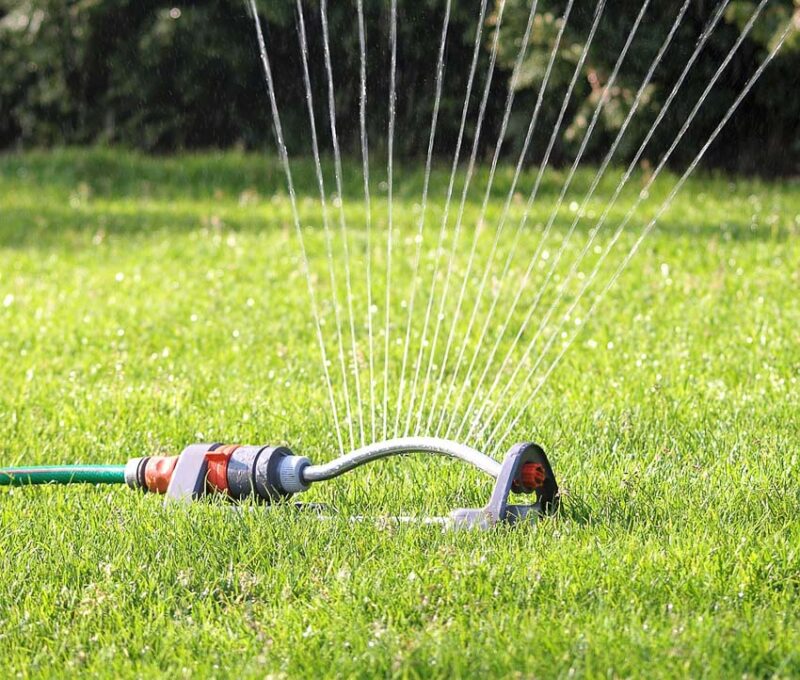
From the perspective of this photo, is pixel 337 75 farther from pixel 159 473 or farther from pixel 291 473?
pixel 291 473

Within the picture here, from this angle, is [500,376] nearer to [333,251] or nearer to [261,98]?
[333,251]

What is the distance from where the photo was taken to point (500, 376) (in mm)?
4547

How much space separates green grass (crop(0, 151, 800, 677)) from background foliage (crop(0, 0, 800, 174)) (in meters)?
2.26

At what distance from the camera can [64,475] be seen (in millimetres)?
3363

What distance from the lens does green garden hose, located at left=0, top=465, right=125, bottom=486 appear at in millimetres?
3332

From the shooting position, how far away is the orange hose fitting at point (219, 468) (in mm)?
3164

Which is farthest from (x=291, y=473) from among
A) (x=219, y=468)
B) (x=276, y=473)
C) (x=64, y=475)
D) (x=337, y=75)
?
(x=337, y=75)

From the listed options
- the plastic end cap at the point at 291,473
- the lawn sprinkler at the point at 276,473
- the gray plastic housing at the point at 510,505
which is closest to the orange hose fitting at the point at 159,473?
the lawn sprinkler at the point at 276,473

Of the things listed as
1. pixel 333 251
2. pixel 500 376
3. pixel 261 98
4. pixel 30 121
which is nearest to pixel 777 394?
pixel 500 376

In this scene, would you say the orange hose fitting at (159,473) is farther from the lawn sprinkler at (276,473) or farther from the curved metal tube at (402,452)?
the curved metal tube at (402,452)

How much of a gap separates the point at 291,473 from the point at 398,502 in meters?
0.28

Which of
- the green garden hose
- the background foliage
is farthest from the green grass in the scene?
the background foliage

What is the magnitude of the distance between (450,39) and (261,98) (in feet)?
7.16

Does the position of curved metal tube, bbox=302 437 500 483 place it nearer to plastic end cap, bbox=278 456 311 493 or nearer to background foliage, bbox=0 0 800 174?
plastic end cap, bbox=278 456 311 493
